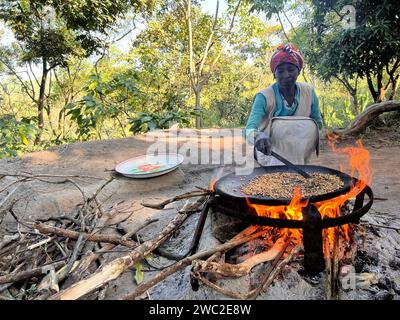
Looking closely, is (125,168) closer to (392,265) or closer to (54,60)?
(392,265)

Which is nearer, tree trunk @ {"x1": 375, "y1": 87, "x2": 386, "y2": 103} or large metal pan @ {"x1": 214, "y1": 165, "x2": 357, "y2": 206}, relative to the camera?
large metal pan @ {"x1": 214, "y1": 165, "x2": 357, "y2": 206}

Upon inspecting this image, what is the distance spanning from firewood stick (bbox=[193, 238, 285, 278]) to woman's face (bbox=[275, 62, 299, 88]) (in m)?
1.41

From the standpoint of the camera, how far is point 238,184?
1.96 meters

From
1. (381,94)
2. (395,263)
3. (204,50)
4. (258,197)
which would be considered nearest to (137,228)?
(258,197)

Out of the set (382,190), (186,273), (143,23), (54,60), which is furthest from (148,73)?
(186,273)

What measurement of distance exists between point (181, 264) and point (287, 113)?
66.1 inches

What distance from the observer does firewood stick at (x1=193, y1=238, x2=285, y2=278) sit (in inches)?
58.7

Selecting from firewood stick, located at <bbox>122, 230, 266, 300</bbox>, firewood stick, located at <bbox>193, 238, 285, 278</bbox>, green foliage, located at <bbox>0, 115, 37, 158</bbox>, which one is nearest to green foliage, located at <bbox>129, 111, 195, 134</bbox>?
green foliage, located at <bbox>0, 115, 37, 158</bbox>

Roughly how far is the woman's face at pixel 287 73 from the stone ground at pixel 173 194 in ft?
4.04

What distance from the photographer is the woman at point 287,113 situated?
248 cm

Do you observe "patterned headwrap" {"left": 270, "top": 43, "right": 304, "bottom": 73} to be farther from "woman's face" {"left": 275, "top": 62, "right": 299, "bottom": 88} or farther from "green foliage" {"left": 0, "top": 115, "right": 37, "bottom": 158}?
"green foliage" {"left": 0, "top": 115, "right": 37, "bottom": 158}

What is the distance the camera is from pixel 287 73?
2.48 metres

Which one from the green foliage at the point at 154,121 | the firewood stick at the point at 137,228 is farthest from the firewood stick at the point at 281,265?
the green foliage at the point at 154,121

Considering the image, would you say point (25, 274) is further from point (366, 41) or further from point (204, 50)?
point (204, 50)
